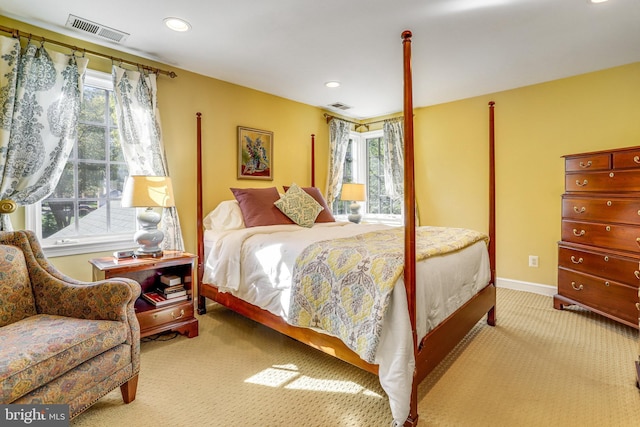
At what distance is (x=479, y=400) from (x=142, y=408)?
1812 mm

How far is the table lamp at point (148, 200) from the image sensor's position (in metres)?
2.34

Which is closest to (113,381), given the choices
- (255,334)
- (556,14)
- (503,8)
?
(255,334)

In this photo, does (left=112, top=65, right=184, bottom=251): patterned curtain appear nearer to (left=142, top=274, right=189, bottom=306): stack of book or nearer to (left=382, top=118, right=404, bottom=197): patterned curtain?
(left=142, top=274, right=189, bottom=306): stack of book

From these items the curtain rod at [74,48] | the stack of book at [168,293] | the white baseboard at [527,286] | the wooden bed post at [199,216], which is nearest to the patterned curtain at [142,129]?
the curtain rod at [74,48]

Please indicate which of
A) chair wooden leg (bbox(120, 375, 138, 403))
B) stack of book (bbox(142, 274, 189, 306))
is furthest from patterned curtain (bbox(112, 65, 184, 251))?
chair wooden leg (bbox(120, 375, 138, 403))

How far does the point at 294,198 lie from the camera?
3.23 metres

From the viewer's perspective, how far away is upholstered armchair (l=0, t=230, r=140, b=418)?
128 cm

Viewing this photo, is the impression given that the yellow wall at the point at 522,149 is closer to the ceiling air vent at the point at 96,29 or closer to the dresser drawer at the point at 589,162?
the dresser drawer at the point at 589,162

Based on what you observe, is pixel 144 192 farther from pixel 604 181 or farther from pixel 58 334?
pixel 604 181

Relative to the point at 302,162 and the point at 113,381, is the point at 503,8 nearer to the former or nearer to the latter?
the point at 302,162

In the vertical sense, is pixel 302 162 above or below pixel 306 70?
below

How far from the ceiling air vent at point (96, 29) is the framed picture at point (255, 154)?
133 centimetres

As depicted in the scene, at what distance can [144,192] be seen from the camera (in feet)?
7.72

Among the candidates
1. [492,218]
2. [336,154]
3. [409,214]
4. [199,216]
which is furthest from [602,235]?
[199,216]
